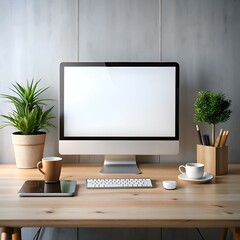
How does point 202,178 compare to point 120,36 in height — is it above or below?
below

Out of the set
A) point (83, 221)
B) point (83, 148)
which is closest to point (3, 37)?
point (83, 148)

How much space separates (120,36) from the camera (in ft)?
6.36

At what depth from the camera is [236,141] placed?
1993mm

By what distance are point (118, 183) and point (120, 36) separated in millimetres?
841

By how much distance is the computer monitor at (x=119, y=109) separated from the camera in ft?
5.65

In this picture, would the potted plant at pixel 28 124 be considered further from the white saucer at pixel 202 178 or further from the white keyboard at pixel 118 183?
the white saucer at pixel 202 178

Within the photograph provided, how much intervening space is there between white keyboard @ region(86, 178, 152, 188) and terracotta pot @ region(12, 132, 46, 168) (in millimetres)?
385

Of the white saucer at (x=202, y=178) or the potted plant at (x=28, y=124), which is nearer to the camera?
the white saucer at (x=202, y=178)

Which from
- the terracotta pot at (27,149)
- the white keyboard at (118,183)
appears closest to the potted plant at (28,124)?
the terracotta pot at (27,149)

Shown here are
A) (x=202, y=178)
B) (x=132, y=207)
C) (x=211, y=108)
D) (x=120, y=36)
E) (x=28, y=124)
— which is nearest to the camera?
(x=132, y=207)

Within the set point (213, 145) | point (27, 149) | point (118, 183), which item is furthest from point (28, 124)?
point (213, 145)

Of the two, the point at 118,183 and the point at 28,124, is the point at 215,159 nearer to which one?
the point at 118,183

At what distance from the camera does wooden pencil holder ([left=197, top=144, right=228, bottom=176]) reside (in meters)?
1.65

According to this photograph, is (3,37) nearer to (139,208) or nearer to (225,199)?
(139,208)
